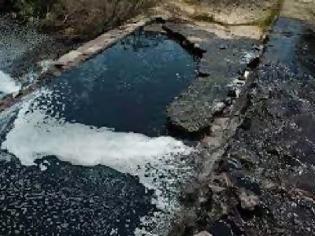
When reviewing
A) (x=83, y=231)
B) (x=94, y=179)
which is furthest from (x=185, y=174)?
(x=83, y=231)

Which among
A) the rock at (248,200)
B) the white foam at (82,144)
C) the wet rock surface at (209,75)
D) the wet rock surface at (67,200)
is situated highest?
the rock at (248,200)

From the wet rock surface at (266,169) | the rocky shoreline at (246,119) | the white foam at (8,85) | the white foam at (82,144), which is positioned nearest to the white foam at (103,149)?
the white foam at (82,144)

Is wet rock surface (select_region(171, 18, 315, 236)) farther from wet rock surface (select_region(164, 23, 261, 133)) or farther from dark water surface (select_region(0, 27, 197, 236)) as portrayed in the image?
dark water surface (select_region(0, 27, 197, 236))

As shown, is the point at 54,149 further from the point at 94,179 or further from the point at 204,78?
the point at 204,78

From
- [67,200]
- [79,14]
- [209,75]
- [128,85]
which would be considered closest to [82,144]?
[67,200]

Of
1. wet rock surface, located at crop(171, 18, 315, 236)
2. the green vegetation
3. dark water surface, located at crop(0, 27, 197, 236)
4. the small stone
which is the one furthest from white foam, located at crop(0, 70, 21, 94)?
wet rock surface, located at crop(171, 18, 315, 236)

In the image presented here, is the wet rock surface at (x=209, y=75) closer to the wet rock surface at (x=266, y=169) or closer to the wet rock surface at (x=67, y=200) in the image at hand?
the wet rock surface at (x=266, y=169)

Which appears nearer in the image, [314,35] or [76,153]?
[76,153]
